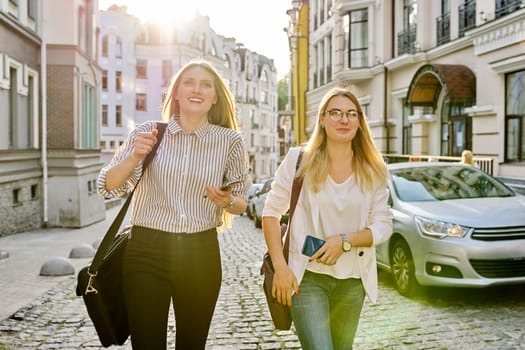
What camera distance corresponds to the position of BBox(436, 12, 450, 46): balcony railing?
2070 centimetres

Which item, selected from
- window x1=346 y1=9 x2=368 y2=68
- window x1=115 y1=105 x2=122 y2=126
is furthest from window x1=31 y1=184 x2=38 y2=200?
window x1=115 y1=105 x2=122 y2=126

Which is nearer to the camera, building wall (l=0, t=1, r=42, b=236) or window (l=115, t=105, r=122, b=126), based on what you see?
building wall (l=0, t=1, r=42, b=236)

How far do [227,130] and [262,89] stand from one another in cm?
8702

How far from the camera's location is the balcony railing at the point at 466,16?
1855cm

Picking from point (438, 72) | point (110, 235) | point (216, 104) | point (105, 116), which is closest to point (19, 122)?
point (438, 72)

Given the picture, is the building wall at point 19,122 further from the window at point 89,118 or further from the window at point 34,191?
the window at point 89,118

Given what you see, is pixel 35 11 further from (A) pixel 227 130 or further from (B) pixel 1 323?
(A) pixel 227 130

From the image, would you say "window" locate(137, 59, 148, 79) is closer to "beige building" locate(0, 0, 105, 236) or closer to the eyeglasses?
"beige building" locate(0, 0, 105, 236)

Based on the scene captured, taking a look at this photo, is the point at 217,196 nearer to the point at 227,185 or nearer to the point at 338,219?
the point at 227,185

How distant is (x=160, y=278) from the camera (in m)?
3.32

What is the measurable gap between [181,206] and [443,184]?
6117mm

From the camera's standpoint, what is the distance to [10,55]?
1728 centimetres

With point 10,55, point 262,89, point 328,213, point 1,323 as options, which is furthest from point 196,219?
point 262,89

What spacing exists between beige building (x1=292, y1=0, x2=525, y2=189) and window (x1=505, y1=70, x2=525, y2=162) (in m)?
0.02
